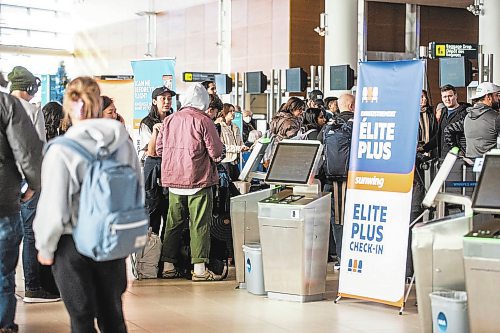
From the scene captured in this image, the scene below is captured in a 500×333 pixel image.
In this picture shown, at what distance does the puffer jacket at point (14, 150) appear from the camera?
4.88 m

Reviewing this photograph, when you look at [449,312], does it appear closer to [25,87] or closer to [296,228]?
[296,228]

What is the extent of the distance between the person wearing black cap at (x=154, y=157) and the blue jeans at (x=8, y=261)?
2753 mm

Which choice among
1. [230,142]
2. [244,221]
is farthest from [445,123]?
[244,221]

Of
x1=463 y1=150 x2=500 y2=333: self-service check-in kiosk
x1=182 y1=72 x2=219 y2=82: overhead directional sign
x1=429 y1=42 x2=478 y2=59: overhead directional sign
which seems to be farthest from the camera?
x1=182 y1=72 x2=219 y2=82: overhead directional sign

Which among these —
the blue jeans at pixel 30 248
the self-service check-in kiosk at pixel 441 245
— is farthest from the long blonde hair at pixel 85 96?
the blue jeans at pixel 30 248

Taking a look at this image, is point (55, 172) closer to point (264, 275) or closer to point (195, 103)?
point (264, 275)

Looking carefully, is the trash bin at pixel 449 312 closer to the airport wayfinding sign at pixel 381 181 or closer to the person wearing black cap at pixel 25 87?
the airport wayfinding sign at pixel 381 181

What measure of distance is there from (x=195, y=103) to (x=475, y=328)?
351 centimetres

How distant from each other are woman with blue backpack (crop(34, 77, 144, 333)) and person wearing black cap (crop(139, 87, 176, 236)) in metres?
3.92

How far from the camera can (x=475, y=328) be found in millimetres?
4699

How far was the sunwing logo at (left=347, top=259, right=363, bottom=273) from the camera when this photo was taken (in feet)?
20.9

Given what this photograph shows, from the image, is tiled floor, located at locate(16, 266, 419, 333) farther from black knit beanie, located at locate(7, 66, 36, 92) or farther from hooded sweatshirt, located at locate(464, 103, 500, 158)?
hooded sweatshirt, located at locate(464, 103, 500, 158)

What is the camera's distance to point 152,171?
7.79 meters

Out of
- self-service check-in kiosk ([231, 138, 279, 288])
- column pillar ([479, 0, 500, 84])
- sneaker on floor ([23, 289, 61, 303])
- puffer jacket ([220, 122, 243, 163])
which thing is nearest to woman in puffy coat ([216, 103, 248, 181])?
puffer jacket ([220, 122, 243, 163])
